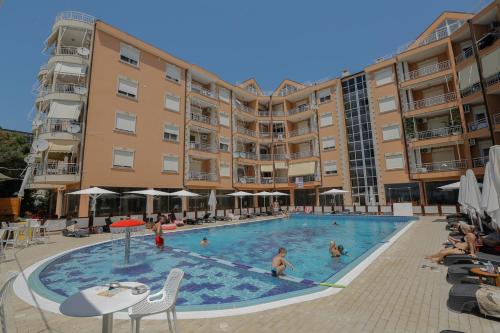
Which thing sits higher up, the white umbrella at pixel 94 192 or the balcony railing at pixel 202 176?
the balcony railing at pixel 202 176

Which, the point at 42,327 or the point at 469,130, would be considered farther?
the point at 469,130

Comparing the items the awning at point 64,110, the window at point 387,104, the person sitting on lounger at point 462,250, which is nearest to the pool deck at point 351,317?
the person sitting on lounger at point 462,250

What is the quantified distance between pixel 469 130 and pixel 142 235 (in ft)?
100

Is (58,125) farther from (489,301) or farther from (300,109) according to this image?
(300,109)

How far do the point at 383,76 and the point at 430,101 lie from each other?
620cm

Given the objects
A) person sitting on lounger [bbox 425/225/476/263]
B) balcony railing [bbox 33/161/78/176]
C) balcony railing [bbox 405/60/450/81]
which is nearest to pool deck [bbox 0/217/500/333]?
person sitting on lounger [bbox 425/225/476/263]

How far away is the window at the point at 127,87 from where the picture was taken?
24.2 meters

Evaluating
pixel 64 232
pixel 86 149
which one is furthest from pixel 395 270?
pixel 86 149

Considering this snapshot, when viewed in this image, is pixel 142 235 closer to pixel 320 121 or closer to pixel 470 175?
pixel 470 175

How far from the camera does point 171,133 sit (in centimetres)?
2800

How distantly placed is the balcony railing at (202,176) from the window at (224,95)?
10684 millimetres

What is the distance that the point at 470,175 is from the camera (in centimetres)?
1206

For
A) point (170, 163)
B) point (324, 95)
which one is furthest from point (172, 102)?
point (324, 95)

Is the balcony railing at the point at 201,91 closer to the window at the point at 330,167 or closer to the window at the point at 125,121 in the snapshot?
the window at the point at 125,121
